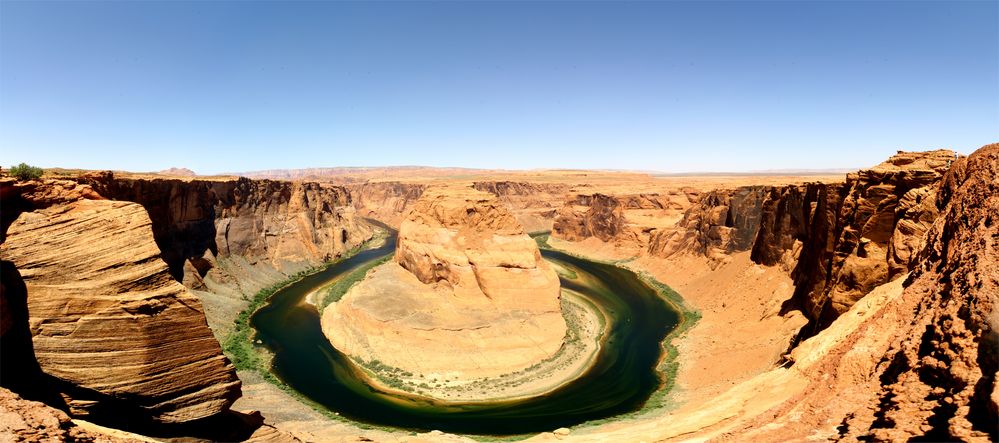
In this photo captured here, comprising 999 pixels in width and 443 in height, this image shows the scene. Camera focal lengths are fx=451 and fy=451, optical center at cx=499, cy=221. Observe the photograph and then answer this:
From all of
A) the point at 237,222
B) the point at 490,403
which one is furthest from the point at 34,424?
the point at 237,222

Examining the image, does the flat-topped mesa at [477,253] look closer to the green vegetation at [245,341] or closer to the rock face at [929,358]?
the green vegetation at [245,341]

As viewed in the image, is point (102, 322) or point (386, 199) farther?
point (386, 199)

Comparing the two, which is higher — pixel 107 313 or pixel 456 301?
pixel 107 313

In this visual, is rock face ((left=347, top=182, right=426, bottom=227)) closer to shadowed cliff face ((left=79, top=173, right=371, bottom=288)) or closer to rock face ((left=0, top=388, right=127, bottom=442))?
shadowed cliff face ((left=79, top=173, right=371, bottom=288))

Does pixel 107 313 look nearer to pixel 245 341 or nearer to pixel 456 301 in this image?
pixel 456 301

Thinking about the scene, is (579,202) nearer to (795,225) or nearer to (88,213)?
(795,225)

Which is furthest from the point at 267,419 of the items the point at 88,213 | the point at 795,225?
the point at 795,225
